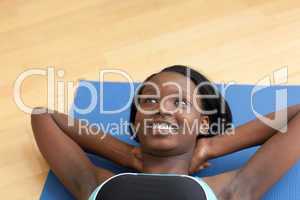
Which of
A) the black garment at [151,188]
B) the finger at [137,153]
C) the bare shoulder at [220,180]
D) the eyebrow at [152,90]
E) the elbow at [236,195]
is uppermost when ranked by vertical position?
the eyebrow at [152,90]

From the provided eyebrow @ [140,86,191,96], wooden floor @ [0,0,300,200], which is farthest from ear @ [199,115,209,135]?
wooden floor @ [0,0,300,200]

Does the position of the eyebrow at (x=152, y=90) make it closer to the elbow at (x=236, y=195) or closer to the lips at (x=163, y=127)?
the lips at (x=163, y=127)

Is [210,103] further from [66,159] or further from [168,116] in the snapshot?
[66,159]

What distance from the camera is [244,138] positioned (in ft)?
4.65

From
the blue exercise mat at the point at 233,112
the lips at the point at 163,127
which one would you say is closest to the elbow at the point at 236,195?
the blue exercise mat at the point at 233,112

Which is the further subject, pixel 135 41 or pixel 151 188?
pixel 135 41

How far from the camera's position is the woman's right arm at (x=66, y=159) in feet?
4.63

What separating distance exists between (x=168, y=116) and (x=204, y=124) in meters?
0.17

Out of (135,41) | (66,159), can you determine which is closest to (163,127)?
(66,159)

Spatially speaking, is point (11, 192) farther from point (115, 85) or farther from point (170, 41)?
point (170, 41)

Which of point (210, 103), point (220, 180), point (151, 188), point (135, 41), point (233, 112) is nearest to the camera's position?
point (151, 188)

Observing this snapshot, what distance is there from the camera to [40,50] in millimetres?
2062

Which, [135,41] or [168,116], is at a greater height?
[135,41]

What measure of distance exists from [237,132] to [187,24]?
0.80m
